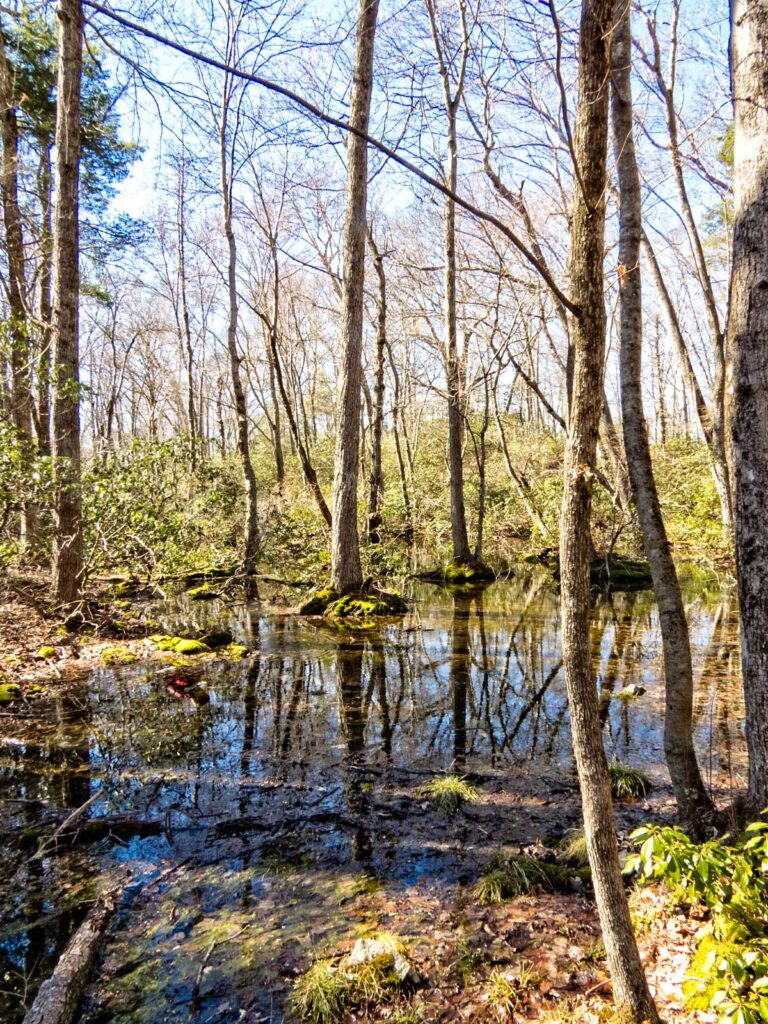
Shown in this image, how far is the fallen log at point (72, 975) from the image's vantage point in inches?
103

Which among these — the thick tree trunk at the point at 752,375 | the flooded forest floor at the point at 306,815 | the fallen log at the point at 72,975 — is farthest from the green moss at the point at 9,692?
the thick tree trunk at the point at 752,375

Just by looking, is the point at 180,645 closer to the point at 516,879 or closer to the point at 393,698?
the point at 393,698

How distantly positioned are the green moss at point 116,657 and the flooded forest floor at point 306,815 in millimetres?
29

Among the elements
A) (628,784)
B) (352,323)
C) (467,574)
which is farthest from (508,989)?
(467,574)

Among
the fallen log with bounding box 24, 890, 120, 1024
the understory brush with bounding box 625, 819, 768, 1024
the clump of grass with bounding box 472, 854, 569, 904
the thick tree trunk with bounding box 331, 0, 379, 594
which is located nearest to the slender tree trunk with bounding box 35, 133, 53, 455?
the thick tree trunk with bounding box 331, 0, 379, 594

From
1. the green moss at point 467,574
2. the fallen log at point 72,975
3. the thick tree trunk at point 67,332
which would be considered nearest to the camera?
the fallen log at point 72,975

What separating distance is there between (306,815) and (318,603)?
7114mm

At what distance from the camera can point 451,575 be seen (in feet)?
50.1

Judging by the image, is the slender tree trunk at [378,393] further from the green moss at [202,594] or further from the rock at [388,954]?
the rock at [388,954]

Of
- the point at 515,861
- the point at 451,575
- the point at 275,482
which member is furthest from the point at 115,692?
the point at 275,482

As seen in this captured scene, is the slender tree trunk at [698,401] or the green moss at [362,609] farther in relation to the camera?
the slender tree trunk at [698,401]

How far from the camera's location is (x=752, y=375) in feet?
10.0

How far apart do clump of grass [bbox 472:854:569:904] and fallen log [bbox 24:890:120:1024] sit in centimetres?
216

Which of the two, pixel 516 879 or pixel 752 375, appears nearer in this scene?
pixel 752 375
